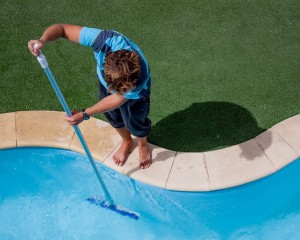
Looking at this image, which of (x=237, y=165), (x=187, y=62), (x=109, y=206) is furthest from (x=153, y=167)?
(x=187, y=62)

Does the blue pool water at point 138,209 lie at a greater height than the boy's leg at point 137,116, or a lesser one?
lesser

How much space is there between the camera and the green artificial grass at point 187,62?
436 centimetres

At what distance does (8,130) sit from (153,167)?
1672mm

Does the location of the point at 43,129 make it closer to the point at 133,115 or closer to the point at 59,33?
the point at 133,115

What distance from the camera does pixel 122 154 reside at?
4031 millimetres

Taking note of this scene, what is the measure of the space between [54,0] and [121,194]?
10.2ft

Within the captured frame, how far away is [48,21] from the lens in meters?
5.27

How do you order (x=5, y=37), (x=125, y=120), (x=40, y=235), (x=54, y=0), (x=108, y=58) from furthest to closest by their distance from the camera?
1. (x=54, y=0)
2. (x=5, y=37)
3. (x=40, y=235)
4. (x=125, y=120)
5. (x=108, y=58)

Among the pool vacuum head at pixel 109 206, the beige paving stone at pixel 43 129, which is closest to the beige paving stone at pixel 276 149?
the pool vacuum head at pixel 109 206

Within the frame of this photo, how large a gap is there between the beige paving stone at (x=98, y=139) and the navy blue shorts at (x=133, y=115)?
55 cm

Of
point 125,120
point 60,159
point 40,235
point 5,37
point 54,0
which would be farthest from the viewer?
point 54,0

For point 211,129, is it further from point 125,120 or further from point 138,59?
point 138,59

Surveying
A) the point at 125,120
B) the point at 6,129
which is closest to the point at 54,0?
the point at 6,129

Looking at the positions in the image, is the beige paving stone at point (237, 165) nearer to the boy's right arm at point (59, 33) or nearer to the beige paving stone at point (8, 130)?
the boy's right arm at point (59, 33)
